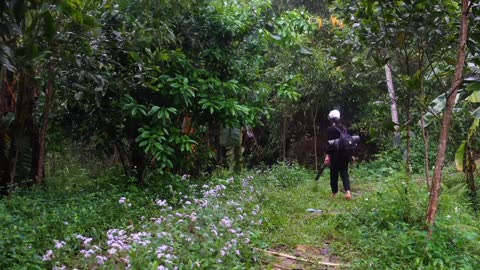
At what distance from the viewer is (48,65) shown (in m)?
5.66

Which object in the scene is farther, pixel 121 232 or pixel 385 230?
pixel 385 230

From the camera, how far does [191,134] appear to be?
8055 mm

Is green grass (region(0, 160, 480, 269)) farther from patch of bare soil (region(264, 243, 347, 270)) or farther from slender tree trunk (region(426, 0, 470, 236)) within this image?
slender tree trunk (region(426, 0, 470, 236))

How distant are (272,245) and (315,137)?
10.5m

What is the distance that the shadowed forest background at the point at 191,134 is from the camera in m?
3.94

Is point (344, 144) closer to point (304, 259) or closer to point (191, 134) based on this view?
point (191, 134)

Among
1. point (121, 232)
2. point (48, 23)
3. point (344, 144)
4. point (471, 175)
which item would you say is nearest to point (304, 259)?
point (121, 232)

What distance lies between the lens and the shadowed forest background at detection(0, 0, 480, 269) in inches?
155

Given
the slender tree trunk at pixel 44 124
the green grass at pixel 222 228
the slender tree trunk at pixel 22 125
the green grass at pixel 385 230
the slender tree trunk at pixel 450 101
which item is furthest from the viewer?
the slender tree trunk at pixel 22 125

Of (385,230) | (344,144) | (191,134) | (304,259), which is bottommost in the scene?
(304,259)

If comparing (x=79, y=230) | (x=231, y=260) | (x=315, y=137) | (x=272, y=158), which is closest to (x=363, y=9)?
(x=231, y=260)

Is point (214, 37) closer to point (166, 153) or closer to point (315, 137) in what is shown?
point (166, 153)

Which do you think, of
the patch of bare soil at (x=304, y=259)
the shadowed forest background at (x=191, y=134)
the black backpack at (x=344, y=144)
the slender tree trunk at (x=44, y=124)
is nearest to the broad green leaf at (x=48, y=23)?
the shadowed forest background at (x=191, y=134)

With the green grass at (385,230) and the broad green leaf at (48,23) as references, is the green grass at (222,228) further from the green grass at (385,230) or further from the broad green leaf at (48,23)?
the broad green leaf at (48,23)
